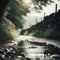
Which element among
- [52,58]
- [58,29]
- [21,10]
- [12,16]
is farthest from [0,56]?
[21,10]

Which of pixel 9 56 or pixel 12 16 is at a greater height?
pixel 12 16

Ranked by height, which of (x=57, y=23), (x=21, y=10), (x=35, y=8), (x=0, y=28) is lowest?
(x=0, y=28)

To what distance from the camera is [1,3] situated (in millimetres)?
38594

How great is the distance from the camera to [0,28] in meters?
40.2

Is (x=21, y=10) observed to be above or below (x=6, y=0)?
above

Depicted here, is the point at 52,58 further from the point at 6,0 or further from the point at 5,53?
the point at 6,0

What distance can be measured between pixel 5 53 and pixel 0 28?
53.6 feet

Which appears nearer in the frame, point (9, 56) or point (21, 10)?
point (9, 56)

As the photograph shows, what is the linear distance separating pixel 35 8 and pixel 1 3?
24228mm

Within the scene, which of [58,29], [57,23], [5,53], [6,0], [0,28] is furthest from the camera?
Result: [57,23]

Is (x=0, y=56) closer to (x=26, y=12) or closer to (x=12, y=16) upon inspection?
(x=12, y=16)

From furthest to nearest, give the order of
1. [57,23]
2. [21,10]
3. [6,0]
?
[21,10]
[57,23]
[6,0]

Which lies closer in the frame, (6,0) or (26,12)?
(6,0)

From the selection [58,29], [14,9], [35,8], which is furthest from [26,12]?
[58,29]
